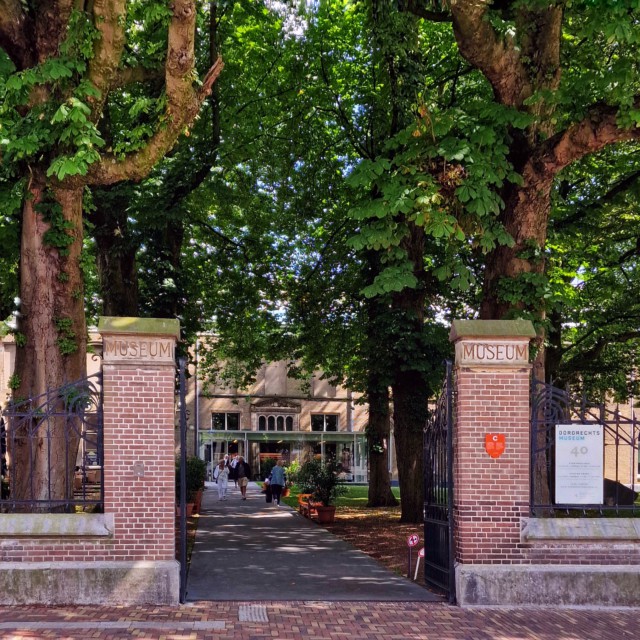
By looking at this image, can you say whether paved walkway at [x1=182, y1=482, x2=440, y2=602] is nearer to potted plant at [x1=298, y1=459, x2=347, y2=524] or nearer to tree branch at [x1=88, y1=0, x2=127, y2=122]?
potted plant at [x1=298, y1=459, x2=347, y2=524]

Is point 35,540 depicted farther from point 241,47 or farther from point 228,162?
point 241,47

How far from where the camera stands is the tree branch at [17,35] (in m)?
10.4

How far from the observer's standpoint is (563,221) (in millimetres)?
15969

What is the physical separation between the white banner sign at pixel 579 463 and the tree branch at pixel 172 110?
6.41 m

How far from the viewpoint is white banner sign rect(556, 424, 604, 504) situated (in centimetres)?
928

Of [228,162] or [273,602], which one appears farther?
[228,162]

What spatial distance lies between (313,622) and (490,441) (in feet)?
9.59

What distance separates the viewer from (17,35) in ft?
34.6

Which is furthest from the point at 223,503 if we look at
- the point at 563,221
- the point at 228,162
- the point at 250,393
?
the point at 250,393

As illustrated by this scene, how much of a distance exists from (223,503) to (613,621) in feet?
68.2

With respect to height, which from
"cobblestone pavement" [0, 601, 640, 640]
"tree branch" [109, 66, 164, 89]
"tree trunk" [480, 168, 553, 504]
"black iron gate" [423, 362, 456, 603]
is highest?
"tree branch" [109, 66, 164, 89]

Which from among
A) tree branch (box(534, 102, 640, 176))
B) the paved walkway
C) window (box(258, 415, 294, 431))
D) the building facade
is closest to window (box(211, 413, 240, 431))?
the building facade

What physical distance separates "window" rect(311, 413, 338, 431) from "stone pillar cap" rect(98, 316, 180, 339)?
44.1 meters

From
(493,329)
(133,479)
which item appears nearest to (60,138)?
(133,479)
